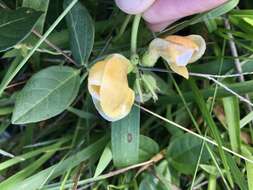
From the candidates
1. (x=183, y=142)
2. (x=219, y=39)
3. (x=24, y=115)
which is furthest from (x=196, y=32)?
(x=24, y=115)

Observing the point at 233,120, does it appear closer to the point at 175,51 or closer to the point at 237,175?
the point at 237,175

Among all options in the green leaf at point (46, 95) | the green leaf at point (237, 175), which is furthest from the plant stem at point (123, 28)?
the green leaf at point (237, 175)

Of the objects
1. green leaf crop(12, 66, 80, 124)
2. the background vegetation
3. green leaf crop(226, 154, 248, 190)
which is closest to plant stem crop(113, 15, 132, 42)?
the background vegetation

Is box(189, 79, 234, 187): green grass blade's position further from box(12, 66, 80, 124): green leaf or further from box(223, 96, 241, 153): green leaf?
box(12, 66, 80, 124): green leaf

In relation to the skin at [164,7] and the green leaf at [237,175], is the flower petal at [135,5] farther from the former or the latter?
the green leaf at [237,175]

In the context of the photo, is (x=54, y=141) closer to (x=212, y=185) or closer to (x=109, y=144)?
(x=109, y=144)
